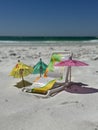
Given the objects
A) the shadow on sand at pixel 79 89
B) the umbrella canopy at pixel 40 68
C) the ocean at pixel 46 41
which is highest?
the umbrella canopy at pixel 40 68

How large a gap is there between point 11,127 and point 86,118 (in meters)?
1.60

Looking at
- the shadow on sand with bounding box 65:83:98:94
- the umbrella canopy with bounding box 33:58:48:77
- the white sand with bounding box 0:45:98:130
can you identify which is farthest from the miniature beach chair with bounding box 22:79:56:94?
the umbrella canopy with bounding box 33:58:48:77

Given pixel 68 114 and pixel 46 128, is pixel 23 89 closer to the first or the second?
pixel 68 114

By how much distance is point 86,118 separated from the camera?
5137 mm

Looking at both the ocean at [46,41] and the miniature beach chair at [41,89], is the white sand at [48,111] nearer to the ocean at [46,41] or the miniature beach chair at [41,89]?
the miniature beach chair at [41,89]

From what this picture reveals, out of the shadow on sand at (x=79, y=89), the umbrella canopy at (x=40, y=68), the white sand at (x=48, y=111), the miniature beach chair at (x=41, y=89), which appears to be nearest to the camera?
the white sand at (x=48, y=111)

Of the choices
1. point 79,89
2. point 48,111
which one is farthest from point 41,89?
point 48,111

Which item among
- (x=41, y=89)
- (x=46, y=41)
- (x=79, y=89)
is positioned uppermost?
(x=41, y=89)

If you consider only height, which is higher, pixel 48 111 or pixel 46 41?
pixel 48 111

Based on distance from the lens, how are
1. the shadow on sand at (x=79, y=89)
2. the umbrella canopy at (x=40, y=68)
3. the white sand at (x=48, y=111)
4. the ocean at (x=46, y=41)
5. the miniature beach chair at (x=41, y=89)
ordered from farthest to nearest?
the ocean at (x=46, y=41) < the umbrella canopy at (x=40, y=68) < the shadow on sand at (x=79, y=89) < the miniature beach chair at (x=41, y=89) < the white sand at (x=48, y=111)

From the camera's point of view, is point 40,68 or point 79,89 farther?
point 40,68

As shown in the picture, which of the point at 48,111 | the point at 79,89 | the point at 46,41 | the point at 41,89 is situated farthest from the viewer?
the point at 46,41

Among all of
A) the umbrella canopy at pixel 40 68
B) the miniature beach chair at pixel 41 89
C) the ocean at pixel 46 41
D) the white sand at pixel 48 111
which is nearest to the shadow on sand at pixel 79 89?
the white sand at pixel 48 111

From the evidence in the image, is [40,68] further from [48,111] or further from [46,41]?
[46,41]
